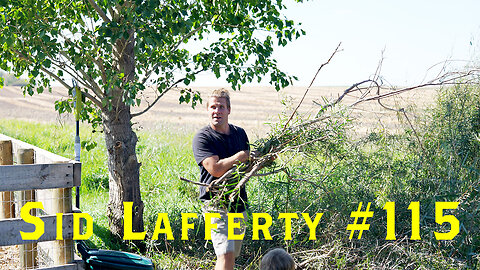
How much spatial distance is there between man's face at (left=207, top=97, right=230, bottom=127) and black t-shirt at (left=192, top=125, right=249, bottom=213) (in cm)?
10

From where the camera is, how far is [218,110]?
4.45m

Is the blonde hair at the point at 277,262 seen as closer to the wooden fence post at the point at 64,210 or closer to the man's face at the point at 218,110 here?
the man's face at the point at 218,110

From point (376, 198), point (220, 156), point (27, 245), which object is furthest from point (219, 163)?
point (27, 245)

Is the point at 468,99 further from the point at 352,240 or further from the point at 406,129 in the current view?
the point at 352,240

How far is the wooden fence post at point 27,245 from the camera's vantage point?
5168 mm

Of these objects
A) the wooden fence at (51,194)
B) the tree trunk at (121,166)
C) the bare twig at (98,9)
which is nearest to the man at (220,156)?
the wooden fence at (51,194)

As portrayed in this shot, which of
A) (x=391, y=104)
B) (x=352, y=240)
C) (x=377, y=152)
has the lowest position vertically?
(x=352, y=240)

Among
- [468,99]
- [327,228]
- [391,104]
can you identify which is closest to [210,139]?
[327,228]

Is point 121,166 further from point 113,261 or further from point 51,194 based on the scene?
point 113,261

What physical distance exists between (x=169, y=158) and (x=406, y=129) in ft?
17.5

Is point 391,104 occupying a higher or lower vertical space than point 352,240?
higher

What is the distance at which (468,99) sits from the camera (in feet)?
20.0

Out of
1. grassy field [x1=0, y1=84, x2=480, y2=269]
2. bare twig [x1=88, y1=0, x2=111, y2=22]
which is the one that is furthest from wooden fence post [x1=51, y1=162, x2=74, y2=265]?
bare twig [x1=88, y1=0, x2=111, y2=22]

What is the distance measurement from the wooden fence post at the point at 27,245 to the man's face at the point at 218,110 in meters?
1.99
